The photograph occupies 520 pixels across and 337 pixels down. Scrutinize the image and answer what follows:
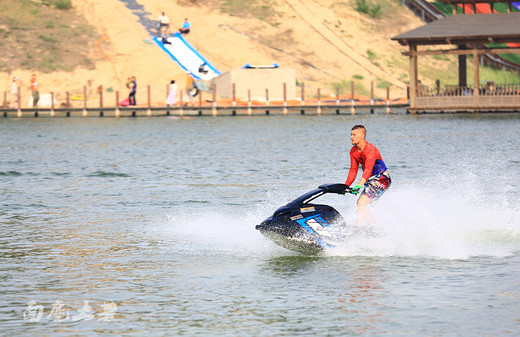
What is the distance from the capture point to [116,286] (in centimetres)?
1292

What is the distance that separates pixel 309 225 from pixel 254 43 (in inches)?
2626

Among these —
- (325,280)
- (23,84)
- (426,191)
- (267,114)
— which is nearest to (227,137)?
(267,114)

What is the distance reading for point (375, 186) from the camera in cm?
1426

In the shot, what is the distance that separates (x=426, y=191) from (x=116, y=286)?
11886 mm

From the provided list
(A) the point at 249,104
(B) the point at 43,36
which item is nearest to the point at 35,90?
(B) the point at 43,36

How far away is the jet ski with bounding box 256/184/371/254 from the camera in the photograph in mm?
13688

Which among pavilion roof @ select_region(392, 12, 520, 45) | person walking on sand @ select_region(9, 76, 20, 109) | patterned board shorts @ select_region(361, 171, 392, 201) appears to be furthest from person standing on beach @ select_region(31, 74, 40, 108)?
patterned board shorts @ select_region(361, 171, 392, 201)

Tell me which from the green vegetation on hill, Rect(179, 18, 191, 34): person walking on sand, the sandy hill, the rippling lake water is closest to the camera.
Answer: the rippling lake water

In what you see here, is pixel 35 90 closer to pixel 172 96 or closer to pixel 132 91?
pixel 132 91

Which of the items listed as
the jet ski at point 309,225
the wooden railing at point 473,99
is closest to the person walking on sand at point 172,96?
the wooden railing at point 473,99

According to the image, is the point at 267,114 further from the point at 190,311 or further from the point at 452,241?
the point at 190,311

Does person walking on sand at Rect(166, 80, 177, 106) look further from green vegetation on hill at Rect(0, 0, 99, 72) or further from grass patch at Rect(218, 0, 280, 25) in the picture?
grass patch at Rect(218, 0, 280, 25)

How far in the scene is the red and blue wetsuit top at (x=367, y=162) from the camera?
1403 cm

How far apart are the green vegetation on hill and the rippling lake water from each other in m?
42.1
